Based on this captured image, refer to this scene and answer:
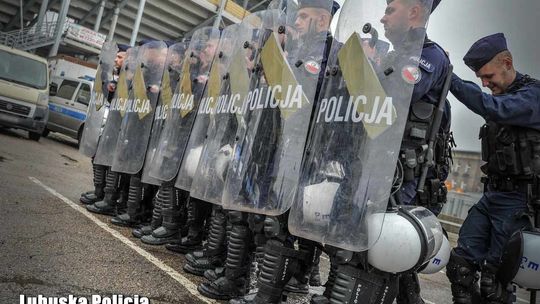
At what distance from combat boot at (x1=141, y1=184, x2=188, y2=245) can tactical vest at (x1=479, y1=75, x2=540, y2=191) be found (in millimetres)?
Result: 2314

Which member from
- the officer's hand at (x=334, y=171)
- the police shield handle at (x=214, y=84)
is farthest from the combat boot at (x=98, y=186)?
the officer's hand at (x=334, y=171)

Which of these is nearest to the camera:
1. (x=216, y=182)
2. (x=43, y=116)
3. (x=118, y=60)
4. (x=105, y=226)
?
(x=216, y=182)

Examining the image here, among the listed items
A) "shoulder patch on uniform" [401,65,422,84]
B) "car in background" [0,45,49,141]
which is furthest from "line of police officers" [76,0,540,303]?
"car in background" [0,45,49,141]

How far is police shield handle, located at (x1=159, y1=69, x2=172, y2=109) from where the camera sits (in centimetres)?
404

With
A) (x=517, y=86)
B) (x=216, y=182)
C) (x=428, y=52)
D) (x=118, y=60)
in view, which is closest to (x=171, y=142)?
(x=216, y=182)

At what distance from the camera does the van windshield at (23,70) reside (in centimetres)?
1030

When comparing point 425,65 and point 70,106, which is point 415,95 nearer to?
point 425,65

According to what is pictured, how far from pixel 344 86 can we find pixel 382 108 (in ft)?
0.82

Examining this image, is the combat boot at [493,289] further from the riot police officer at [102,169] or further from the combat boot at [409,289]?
the riot police officer at [102,169]

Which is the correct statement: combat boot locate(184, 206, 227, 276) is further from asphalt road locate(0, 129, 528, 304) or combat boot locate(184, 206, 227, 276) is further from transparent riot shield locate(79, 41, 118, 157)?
transparent riot shield locate(79, 41, 118, 157)

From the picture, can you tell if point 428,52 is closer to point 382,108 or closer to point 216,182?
point 382,108

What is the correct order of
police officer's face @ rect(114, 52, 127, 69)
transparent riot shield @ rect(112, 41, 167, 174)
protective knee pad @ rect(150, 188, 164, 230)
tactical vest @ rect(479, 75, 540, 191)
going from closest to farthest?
1. tactical vest @ rect(479, 75, 540, 191)
2. protective knee pad @ rect(150, 188, 164, 230)
3. transparent riot shield @ rect(112, 41, 167, 174)
4. police officer's face @ rect(114, 52, 127, 69)

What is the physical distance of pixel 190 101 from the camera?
3.72 m

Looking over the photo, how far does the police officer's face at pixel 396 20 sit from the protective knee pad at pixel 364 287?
1.07m
